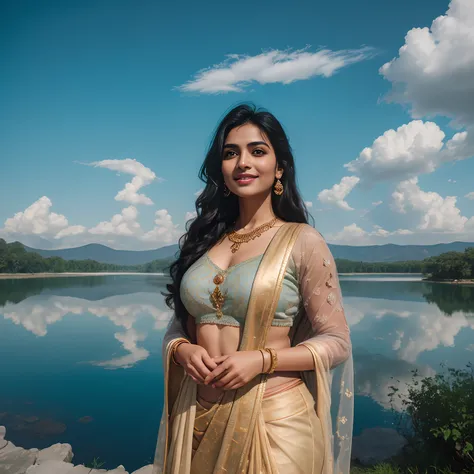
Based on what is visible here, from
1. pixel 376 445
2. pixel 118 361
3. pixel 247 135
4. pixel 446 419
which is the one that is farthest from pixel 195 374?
pixel 118 361

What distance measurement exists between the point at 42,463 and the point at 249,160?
640cm

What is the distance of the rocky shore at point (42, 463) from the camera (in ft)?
19.1

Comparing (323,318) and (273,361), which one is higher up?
(323,318)

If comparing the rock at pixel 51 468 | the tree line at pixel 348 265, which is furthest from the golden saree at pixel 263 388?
the tree line at pixel 348 265

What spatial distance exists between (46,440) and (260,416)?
11.7 m

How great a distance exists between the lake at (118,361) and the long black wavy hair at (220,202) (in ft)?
5.88

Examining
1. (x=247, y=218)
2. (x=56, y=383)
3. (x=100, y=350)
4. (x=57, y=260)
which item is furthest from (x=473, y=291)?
(x=57, y=260)

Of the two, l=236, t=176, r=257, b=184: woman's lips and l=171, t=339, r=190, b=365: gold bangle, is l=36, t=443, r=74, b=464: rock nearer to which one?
l=171, t=339, r=190, b=365: gold bangle

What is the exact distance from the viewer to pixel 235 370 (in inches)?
58.6

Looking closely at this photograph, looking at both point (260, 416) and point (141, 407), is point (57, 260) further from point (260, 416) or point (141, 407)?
point (260, 416)

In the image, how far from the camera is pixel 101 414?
12750 millimetres

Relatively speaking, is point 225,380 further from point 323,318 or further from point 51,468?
point 51,468

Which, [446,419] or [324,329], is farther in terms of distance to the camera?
[446,419]

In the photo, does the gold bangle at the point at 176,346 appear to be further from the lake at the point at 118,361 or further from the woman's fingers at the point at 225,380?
the lake at the point at 118,361
